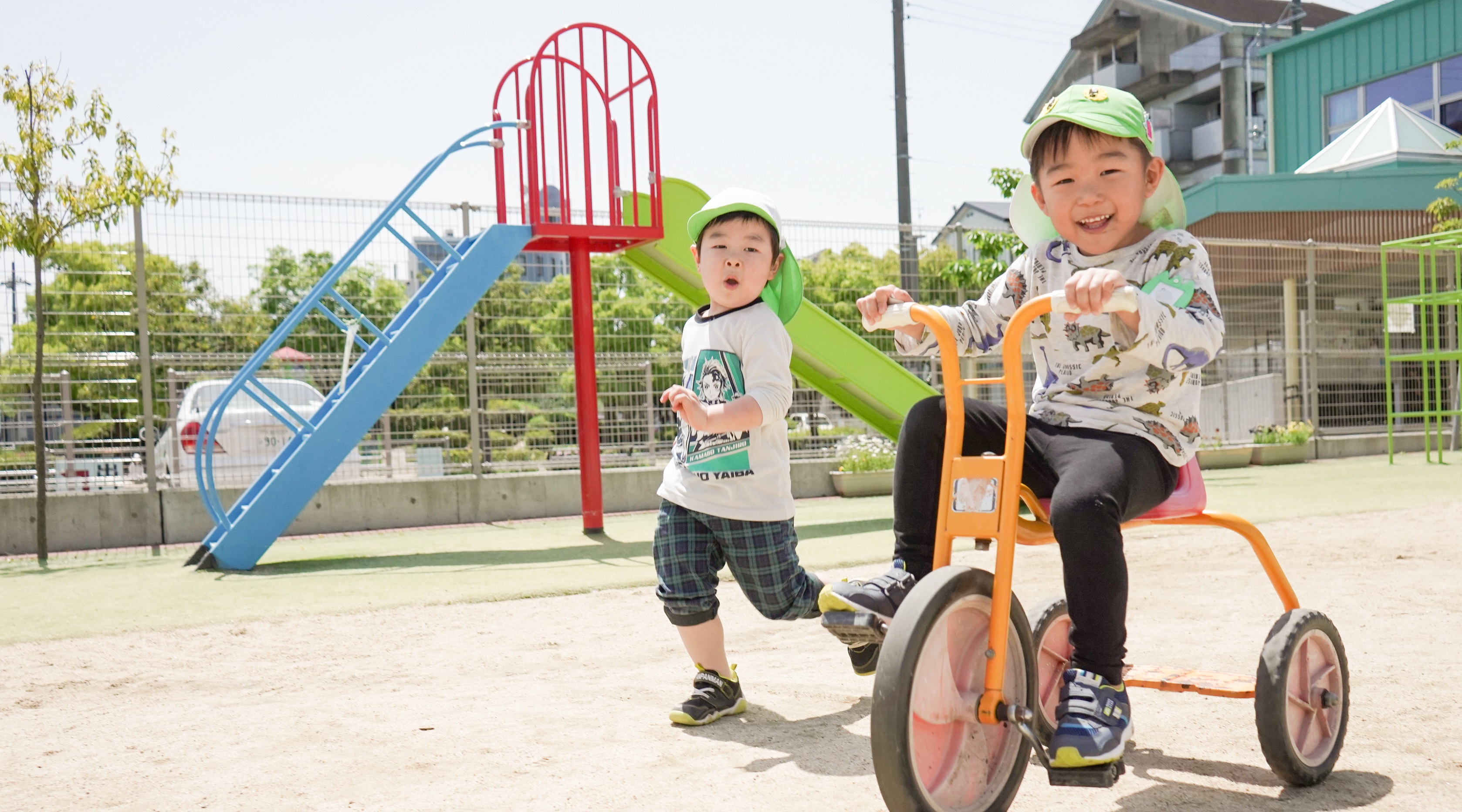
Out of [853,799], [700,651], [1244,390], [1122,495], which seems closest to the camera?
[1122,495]

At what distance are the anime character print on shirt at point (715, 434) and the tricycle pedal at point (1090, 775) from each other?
4.34 ft

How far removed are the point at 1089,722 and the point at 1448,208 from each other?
52.1ft

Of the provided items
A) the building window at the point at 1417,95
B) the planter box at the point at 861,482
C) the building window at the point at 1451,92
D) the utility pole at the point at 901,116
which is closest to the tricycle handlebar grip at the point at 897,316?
the planter box at the point at 861,482

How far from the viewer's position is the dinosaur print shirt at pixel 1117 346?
233cm

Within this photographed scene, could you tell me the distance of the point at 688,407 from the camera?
114 inches

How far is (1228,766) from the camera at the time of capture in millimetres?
2645

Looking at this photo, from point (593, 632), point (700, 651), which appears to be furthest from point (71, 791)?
point (593, 632)

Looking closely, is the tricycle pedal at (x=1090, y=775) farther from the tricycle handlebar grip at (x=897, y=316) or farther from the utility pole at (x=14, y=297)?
the utility pole at (x=14, y=297)

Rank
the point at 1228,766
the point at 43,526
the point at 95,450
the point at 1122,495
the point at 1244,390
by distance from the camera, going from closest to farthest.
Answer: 1. the point at 1122,495
2. the point at 1228,766
3. the point at 43,526
4. the point at 95,450
5. the point at 1244,390

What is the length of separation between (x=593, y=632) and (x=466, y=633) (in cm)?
55

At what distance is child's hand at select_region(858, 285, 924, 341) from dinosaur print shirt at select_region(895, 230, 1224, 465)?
0.05 ft

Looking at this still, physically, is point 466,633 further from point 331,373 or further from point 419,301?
point 331,373

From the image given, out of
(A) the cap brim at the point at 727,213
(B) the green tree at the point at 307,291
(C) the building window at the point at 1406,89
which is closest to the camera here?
(A) the cap brim at the point at 727,213

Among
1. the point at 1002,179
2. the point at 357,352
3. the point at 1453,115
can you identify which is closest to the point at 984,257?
A: the point at 1002,179
